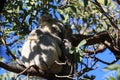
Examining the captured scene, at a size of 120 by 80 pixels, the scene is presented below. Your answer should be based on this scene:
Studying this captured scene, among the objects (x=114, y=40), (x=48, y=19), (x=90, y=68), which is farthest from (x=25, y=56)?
(x=90, y=68)

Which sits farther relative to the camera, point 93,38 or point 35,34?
point 35,34

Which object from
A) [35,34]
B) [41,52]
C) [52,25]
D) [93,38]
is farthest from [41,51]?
[93,38]

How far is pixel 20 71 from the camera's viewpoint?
10.2 feet

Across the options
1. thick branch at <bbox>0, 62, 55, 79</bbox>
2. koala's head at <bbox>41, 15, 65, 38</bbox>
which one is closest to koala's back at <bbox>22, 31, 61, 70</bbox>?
koala's head at <bbox>41, 15, 65, 38</bbox>

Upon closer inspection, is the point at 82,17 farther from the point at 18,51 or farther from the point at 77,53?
the point at 77,53

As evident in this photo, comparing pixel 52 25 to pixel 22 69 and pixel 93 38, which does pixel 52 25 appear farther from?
pixel 22 69

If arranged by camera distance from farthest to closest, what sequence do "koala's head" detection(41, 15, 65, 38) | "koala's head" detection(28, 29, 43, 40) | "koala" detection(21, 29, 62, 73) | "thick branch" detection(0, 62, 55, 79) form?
"koala's head" detection(41, 15, 65, 38), "koala's head" detection(28, 29, 43, 40), "koala" detection(21, 29, 62, 73), "thick branch" detection(0, 62, 55, 79)

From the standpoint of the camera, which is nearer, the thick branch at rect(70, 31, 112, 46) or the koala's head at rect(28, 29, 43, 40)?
the thick branch at rect(70, 31, 112, 46)

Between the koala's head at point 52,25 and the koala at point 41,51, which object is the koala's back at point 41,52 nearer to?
the koala at point 41,51

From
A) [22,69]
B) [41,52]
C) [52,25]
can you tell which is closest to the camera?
[22,69]

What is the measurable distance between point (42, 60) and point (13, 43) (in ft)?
1.67

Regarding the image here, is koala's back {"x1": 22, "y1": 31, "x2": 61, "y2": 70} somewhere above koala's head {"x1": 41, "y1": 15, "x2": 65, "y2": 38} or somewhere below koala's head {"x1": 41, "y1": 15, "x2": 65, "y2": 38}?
below

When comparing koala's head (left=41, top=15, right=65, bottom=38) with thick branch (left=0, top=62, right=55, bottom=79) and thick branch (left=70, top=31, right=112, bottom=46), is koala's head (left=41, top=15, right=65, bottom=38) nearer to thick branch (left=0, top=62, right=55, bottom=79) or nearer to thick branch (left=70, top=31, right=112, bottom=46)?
thick branch (left=70, top=31, right=112, bottom=46)

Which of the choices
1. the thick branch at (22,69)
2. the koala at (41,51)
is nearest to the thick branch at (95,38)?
the thick branch at (22,69)
